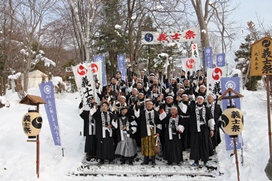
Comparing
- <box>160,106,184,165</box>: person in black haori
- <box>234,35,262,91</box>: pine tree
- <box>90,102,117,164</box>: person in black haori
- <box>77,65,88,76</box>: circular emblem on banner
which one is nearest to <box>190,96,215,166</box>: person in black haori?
<box>160,106,184,165</box>: person in black haori

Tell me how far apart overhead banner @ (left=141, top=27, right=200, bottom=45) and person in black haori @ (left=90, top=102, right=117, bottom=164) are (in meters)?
6.03

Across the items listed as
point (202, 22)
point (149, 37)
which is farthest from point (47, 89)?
point (202, 22)

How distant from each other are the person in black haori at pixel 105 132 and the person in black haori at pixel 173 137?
1.49 meters

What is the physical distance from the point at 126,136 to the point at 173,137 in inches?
51.6

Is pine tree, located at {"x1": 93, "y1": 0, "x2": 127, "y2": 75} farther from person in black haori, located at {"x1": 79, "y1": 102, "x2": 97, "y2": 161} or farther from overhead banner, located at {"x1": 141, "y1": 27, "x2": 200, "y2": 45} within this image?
person in black haori, located at {"x1": 79, "y1": 102, "x2": 97, "y2": 161}

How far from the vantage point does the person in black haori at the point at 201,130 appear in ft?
24.6

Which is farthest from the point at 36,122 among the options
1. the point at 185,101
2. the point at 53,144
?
the point at 185,101

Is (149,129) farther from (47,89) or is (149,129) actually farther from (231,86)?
(47,89)

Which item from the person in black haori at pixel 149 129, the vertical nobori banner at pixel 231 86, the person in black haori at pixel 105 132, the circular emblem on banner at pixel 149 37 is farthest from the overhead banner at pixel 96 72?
the circular emblem on banner at pixel 149 37

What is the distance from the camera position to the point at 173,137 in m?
7.72

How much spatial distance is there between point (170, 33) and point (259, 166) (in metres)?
7.51

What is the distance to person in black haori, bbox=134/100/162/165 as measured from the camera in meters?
7.80

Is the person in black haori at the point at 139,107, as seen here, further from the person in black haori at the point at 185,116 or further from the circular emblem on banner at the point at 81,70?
the circular emblem on banner at the point at 81,70

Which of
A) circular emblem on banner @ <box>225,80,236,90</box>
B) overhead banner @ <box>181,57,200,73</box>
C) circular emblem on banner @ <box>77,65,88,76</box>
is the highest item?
overhead banner @ <box>181,57,200,73</box>
